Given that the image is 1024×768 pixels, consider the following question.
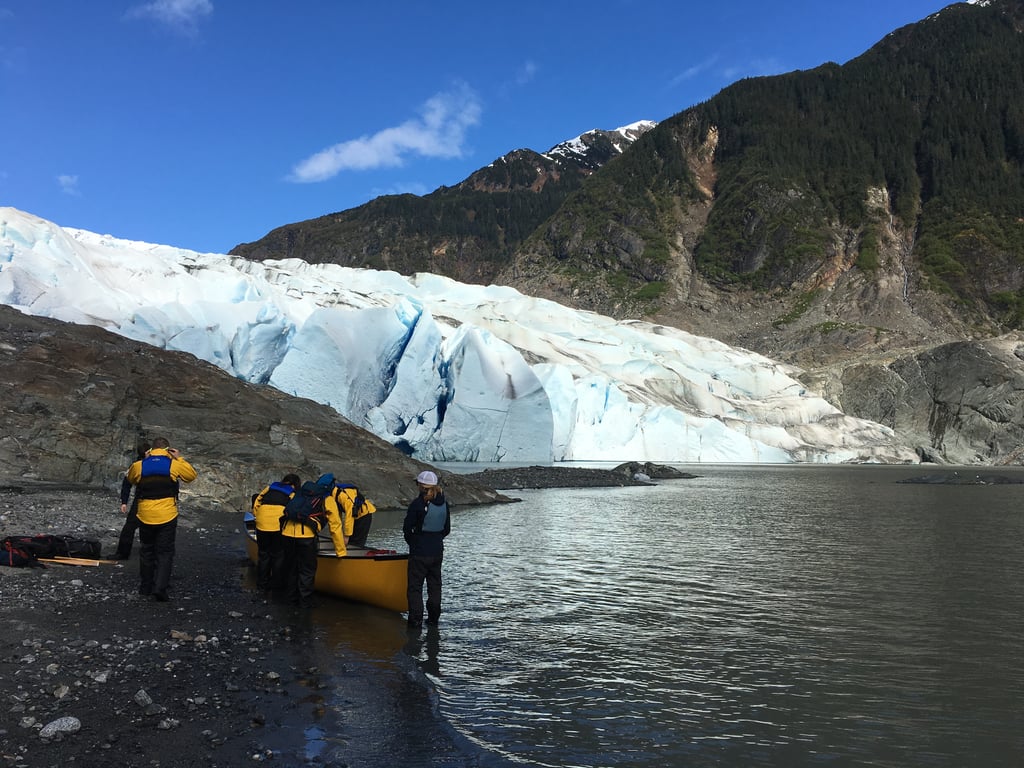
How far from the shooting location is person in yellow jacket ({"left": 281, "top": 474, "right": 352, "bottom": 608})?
8430 mm

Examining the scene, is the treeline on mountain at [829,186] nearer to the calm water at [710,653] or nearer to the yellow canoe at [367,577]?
the calm water at [710,653]

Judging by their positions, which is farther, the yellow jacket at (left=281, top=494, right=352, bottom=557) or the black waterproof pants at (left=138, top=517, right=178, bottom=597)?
the yellow jacket at (left=281, top=494, right=352, bottom=557)

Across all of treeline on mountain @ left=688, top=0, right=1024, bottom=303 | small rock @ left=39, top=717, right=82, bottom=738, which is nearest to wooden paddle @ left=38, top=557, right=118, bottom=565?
small rock @ left=39, top=717, right=82, bottom=738

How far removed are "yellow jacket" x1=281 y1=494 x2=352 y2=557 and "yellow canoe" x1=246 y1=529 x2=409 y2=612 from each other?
0.16m

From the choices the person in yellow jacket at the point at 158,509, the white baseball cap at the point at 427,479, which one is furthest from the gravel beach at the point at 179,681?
the white baseball cap at the point at 427,479

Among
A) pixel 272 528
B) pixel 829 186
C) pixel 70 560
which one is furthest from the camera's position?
pixel 829 186

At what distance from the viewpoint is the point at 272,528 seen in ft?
28.7

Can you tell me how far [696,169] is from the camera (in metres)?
151

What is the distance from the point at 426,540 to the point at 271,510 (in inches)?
80.7

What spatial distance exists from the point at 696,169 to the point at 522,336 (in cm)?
10239

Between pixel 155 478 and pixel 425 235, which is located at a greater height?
pixel 425 235

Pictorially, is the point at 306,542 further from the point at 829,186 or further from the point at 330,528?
the point at 829,186

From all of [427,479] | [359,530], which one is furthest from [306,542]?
[359,530]

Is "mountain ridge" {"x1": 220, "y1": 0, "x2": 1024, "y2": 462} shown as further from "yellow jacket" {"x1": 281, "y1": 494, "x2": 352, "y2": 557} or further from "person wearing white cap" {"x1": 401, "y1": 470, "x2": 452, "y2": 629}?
"person wearing white cap" {"x1": 401, "y1": 470, "x2": 452, "y2": 629}
